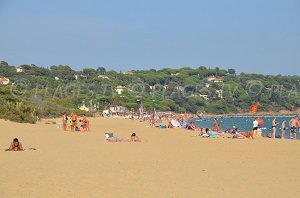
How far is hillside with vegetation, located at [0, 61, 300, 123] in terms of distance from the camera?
100500 millimetres

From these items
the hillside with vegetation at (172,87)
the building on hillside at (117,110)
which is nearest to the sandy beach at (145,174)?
the building on hillside at (117,110)

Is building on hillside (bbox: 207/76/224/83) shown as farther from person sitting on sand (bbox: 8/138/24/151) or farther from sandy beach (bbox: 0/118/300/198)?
person sitting on sand (bbox: 8/138/24/151)

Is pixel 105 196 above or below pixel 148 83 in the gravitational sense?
below

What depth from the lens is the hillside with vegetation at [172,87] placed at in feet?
330

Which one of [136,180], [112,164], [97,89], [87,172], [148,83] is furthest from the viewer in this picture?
[148,83]

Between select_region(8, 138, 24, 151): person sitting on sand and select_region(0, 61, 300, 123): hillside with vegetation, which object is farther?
select_region(0, 61, 300, 123): hillside with vegetation

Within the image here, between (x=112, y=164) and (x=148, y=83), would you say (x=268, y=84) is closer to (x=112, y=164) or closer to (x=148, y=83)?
(x=148, y=83)

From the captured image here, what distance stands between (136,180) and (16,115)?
2370 cm

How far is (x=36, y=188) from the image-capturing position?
7109 mm

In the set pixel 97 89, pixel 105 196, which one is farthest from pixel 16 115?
pixel 97 89

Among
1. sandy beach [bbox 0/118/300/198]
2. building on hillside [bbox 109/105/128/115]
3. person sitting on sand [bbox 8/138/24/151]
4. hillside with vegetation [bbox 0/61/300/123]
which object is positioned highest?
hillside with vegetation [bbox 0/61/300/123]

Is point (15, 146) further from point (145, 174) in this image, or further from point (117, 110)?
point (117, 110)

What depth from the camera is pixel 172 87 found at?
130 metres

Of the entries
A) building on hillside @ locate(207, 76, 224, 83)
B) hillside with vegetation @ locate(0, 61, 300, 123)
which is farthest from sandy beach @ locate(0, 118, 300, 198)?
building on hillside @ locate(207, 76, 224, 83)
